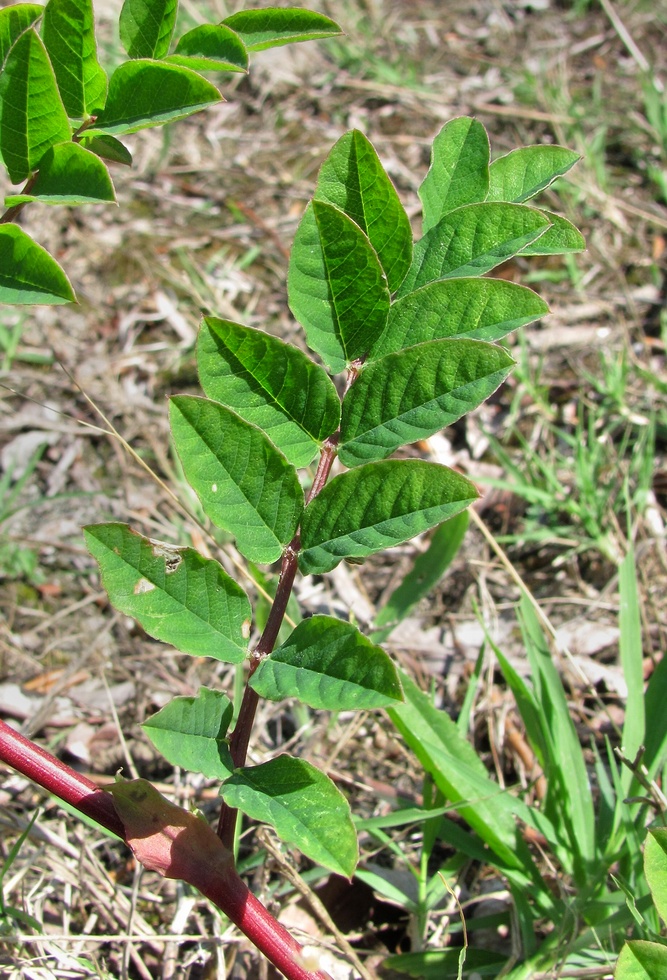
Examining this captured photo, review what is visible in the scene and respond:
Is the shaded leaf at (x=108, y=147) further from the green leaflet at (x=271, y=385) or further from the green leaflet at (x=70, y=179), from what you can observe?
the green leaflet at (x=271, y=385)

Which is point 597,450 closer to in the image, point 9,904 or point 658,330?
point 658,330

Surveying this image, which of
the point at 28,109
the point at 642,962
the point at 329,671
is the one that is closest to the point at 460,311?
the point at 329,671

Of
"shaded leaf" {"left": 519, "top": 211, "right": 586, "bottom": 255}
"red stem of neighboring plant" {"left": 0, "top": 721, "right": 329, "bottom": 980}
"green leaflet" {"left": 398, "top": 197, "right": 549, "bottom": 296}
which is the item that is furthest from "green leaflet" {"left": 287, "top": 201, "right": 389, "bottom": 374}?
"red stem of neighboring plant" {"left": 0, "top": 721, "right": 329, "bottom": 980}

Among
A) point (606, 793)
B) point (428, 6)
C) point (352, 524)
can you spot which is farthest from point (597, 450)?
point (428, 6)

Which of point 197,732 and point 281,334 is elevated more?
point 197,732

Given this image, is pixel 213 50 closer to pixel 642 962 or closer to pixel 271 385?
pixel 271 385
